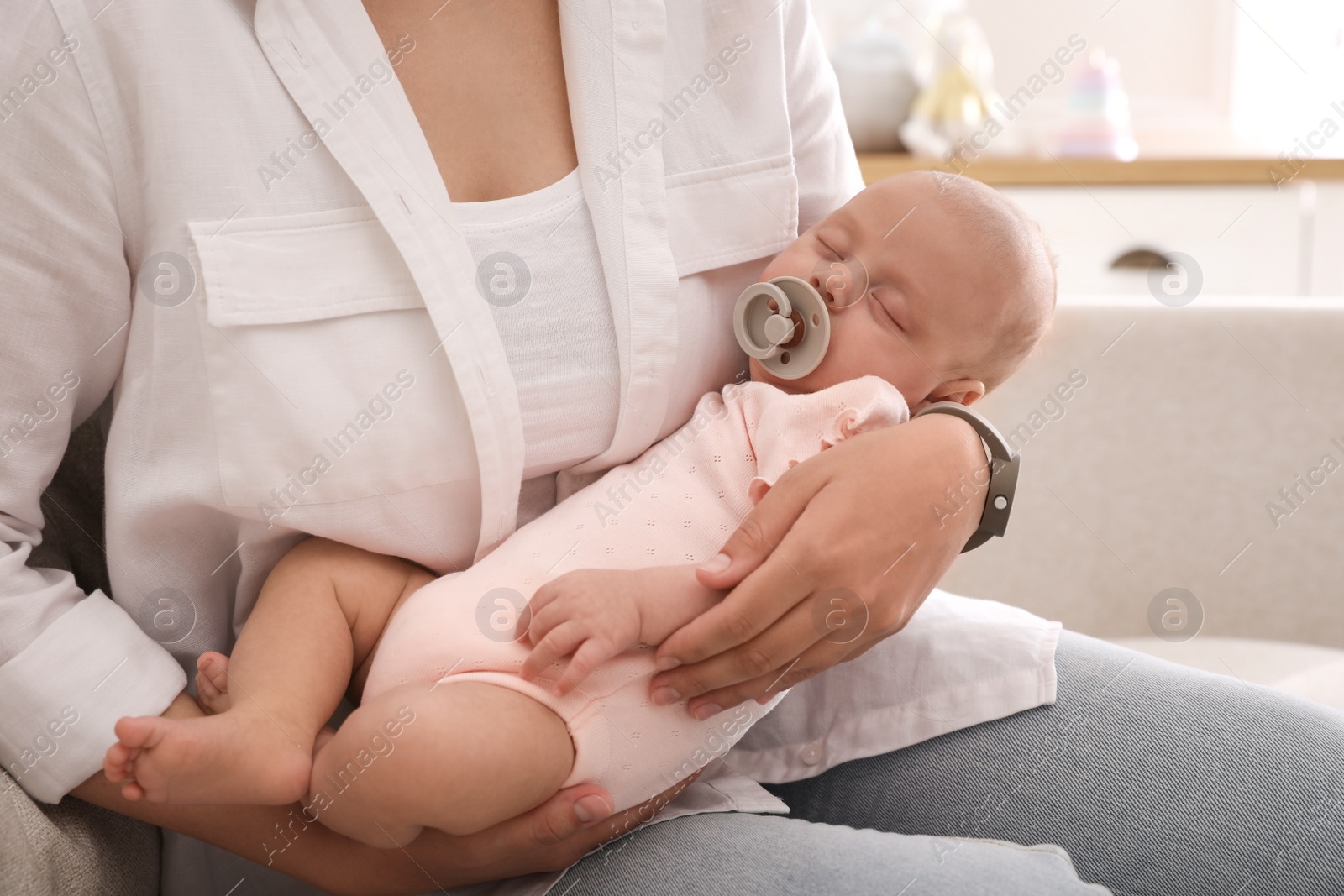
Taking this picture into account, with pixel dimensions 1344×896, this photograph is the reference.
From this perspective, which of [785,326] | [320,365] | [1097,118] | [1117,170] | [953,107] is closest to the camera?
[320,365]

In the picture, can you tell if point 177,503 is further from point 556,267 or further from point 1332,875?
point 1332,875

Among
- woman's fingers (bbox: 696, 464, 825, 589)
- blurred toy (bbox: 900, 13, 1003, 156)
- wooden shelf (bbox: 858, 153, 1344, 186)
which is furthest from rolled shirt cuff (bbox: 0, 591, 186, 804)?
blurred toy (bbox: 900, 13, 1003, 156)

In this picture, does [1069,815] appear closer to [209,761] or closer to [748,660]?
[748,660]

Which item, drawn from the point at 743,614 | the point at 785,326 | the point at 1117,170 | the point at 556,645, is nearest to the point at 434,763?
the point at 556,645

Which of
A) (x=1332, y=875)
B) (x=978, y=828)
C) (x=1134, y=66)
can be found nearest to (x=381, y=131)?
(x=978, y=828)

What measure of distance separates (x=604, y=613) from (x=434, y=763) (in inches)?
4.9

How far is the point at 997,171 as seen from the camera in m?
2.24

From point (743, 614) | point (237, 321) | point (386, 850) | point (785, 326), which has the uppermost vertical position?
point (237, 321)

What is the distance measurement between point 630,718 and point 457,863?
0.13 metres

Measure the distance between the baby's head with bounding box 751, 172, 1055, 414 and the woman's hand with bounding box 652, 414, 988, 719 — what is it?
100 millimetres

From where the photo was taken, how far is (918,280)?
30.9 inches

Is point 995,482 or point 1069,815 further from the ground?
Answer: point 995,482

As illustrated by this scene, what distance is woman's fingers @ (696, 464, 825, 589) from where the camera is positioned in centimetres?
65

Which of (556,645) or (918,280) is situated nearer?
(556,645)
